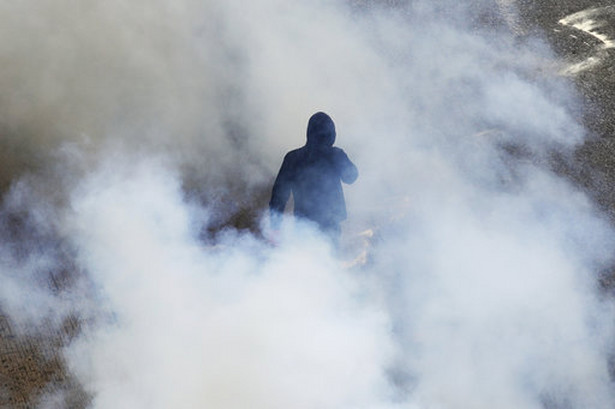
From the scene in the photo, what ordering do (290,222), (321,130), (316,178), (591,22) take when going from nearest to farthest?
(321,130) → (316,178) → (290,222) → (591,22)

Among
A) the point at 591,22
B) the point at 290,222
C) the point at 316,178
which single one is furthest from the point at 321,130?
the point at 591,22

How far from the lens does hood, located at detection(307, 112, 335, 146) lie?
13.6 ft

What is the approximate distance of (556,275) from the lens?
445 centimetres

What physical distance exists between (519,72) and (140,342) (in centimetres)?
443

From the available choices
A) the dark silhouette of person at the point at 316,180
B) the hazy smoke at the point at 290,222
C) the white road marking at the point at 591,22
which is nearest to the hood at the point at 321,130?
the dark silhouette of person at the point at 316,180

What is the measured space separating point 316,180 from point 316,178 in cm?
2

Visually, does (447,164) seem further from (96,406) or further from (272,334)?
(96,406)

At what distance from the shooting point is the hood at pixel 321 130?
163 inches

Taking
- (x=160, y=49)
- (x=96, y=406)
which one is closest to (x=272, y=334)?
(x=96, y=406)

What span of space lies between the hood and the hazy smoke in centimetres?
68

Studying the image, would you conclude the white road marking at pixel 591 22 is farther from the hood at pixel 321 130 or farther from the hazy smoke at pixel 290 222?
the hood at pixel 321 130

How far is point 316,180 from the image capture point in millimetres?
4371

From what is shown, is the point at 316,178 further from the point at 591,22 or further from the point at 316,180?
the point at 591,22

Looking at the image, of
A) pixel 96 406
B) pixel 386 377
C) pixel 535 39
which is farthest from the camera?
pixel 535 39
